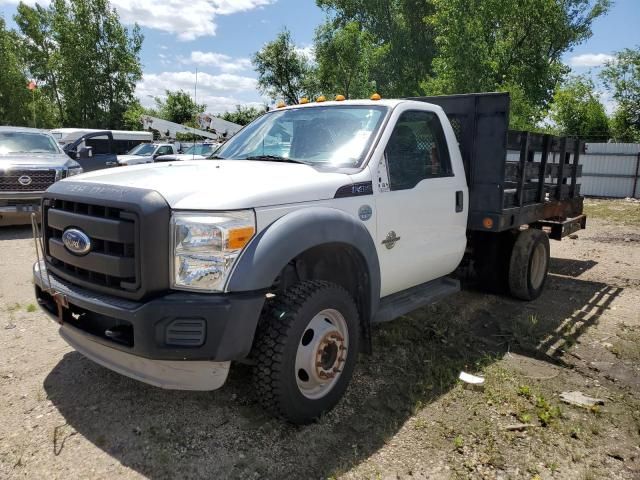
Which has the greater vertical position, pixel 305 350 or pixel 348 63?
pixel 348 63

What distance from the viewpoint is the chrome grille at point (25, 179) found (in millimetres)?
9133

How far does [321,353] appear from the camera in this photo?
3141 mm

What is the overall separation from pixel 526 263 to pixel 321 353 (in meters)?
3.40

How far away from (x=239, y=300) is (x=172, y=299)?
0.35m

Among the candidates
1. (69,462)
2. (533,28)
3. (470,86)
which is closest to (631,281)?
(69,462)

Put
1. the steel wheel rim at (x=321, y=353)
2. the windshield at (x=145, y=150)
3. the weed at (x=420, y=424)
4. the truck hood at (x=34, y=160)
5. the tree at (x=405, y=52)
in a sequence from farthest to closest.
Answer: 1. the tree at (x=405, y=52)
2. the windshield at (x=145, y=150)
3. the truck hood at (x=34, y=160)
4. the weed at (x=420, y=424)
5. the steel wheel rim at (x=321, y=353)

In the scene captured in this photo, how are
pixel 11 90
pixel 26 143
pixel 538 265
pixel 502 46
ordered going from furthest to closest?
1. pixel 11 90
2. pixel 502 46
3. pixel 26 143
4. pixel 538 265

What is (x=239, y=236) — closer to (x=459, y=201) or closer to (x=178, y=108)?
(x=459, y=201)

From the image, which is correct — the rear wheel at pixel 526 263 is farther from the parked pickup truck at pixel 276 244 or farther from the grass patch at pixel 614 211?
the grass patch at pixel 614 211

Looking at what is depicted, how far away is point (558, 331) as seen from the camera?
498cm

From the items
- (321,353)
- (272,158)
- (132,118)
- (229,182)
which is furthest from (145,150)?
(321,353)

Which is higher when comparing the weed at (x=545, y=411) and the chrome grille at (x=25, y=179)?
the chrome grille at (x=25, y=179)

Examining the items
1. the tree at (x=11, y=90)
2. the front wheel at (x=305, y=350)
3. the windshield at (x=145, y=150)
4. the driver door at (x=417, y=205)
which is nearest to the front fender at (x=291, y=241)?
the front wheel at (x=305, y=350)

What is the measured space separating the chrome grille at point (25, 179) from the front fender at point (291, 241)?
8026mm
